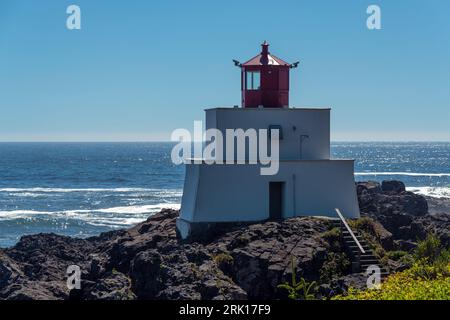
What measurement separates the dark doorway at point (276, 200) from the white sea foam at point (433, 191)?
120ft

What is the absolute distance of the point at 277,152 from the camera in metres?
22.7

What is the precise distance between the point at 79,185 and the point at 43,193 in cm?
890

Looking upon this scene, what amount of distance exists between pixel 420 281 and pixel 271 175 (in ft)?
28.2

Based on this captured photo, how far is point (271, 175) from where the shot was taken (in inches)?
869

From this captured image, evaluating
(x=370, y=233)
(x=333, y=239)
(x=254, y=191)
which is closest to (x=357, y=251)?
(x=333, y=239)

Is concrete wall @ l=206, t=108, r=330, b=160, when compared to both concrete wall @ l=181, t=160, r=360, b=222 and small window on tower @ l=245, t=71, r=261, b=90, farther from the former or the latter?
small window on tower @ l=245, t=71, r=261, b=90

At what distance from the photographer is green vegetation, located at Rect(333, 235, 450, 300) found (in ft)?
37.7

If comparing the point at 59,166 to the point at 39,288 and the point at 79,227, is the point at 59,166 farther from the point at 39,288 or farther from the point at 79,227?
the point at 39,288

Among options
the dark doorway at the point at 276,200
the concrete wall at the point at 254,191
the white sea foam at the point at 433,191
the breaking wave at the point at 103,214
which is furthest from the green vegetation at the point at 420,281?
the white sea foam at the point at 433,191

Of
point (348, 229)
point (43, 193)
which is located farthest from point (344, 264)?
point (43, 193)

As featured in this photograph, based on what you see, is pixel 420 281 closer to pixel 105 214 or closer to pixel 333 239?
pixel 333 239

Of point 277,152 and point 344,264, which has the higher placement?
point 277,152

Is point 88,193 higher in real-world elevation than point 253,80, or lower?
lower
